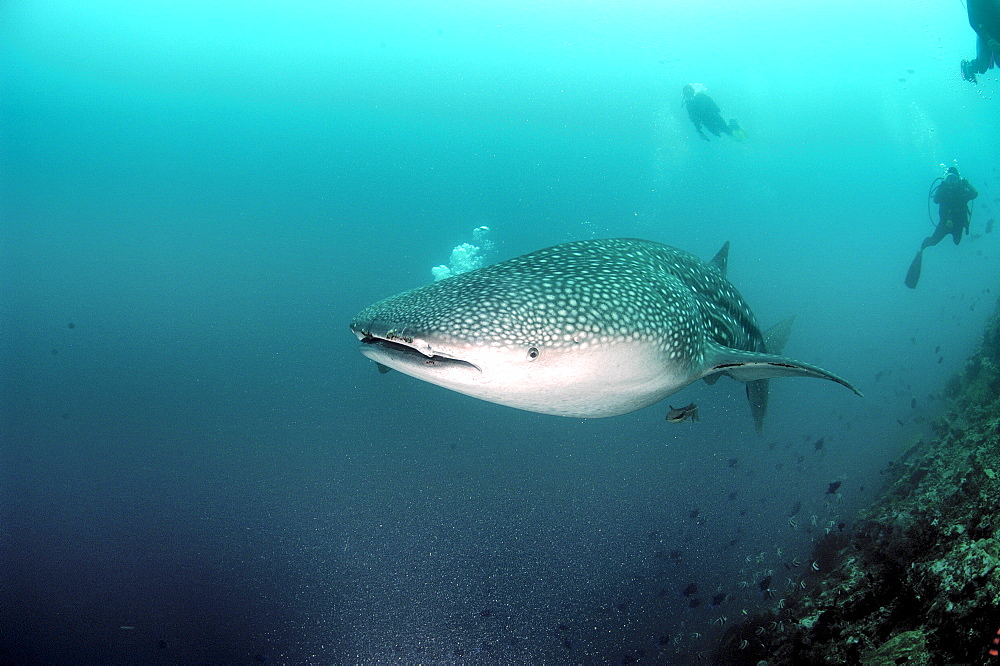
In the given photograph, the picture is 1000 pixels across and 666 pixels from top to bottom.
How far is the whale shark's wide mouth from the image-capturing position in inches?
84.2

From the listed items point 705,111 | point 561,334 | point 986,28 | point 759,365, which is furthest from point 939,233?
point 561,334

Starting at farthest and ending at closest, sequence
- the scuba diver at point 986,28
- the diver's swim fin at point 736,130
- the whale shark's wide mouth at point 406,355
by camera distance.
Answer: the diver's swim fin at point 736,130 < the scuba diver at point 986,28 < the whale shark's wide mouth at point 406,355

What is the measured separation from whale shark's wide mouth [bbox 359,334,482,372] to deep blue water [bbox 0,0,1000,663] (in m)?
7.73

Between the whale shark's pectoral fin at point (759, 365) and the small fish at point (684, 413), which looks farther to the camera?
the small fish at point (684, 413)

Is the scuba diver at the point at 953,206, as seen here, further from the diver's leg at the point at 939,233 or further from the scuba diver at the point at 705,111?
the scuba diver at the point at 705,111

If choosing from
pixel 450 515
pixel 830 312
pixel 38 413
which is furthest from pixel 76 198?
pixel 830 312

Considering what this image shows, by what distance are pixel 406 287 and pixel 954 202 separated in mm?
52875

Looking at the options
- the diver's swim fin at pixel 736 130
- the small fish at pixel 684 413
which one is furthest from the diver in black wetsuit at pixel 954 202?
the small fish at pixel 684 413

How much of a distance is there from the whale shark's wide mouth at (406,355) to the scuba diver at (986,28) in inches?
600

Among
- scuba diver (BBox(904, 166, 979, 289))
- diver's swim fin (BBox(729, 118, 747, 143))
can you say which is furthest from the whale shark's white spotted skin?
diver's swim fin (BBox(729, 118, 747, 143))

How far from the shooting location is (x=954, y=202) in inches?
501

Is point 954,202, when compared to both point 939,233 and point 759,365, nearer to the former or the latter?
point 939,233

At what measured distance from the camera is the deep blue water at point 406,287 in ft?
34.7

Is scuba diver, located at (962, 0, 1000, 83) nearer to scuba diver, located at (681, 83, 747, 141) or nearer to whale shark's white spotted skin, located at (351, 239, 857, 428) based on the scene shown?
scuba diver, located at (681, 83, 747, 141)
